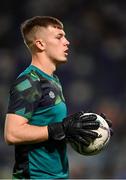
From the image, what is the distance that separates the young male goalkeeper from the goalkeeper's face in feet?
0.39

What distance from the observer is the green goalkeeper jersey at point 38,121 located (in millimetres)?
2650

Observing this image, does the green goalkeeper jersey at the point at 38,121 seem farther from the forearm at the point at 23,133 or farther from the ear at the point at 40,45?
the ear at the point at 40,45

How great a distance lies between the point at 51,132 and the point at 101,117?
368 mm

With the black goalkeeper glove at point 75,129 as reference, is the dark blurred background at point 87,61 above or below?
above

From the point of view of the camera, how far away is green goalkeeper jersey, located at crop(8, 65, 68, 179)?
265 cm

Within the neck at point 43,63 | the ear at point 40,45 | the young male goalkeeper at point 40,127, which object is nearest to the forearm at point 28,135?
the young male goalkeeper at point 40,127

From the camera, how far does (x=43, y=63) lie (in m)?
2.88

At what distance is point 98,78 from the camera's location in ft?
20.0

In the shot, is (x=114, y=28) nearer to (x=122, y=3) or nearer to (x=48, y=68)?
(x=122, y=3)

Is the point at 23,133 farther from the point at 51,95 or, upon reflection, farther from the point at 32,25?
the point at 32,25

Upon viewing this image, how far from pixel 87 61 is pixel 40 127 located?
11.7ft

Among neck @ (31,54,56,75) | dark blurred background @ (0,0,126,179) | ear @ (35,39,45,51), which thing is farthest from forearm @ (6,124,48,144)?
dark blurred background @ (0,0,126,179)

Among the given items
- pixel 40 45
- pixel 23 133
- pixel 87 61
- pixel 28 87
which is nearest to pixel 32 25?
pixel 40 45

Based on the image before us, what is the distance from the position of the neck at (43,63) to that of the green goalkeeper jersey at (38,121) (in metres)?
0.12
